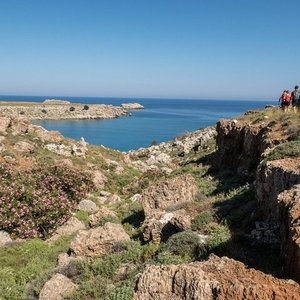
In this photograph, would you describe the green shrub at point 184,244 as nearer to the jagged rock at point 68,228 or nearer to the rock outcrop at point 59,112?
the jagged rock at point 68,228

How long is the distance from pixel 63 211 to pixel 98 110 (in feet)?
440

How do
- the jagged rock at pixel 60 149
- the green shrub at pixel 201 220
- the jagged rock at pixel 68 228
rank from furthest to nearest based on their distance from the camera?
the jagged rock at pixel 60 149, the jagged rock at pixel 68 228, the green shrub at pixel 201 220

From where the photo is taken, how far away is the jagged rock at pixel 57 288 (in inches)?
428

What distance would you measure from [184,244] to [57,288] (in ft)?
12.3

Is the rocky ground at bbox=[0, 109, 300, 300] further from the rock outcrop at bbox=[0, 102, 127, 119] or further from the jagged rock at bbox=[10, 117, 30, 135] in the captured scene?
the rock outcrop at bbox=[0, 102, 127, 119]

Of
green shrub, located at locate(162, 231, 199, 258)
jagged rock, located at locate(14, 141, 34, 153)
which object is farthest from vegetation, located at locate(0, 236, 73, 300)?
jagged rock, located at locate(14, 141, 34, 153)

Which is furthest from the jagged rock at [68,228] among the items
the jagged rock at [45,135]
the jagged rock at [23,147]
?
the jagged rock at [45,135]

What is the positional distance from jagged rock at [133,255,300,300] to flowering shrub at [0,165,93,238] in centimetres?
1282

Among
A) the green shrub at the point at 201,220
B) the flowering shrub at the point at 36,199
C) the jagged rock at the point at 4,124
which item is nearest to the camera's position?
the green shrub at the point at 201,220

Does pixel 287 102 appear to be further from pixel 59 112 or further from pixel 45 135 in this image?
pixel 59 112

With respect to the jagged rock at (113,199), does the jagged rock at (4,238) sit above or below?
above

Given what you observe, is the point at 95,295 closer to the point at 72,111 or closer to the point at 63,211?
the point at 63,211

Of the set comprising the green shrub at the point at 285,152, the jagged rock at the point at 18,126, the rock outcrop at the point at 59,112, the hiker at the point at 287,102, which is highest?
the hiker at the point at 287,102

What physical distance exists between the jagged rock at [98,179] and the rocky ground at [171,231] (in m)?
0.10
